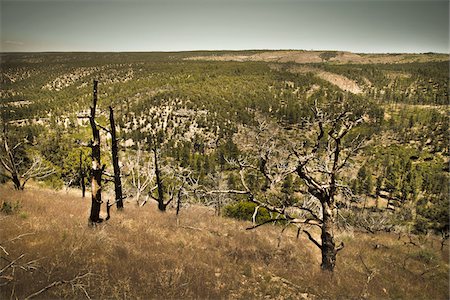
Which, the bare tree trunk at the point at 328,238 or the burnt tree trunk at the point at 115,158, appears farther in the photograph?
the burnt tree trunk at the point at 115,158

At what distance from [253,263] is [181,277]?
357 cm

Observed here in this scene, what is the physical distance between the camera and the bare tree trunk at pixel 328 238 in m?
9.41

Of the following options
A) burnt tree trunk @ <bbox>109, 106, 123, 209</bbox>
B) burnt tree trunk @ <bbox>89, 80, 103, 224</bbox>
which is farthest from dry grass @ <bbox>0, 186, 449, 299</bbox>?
burnt tree trunk @ <bbox>109, 106, 123, 209</bbox>

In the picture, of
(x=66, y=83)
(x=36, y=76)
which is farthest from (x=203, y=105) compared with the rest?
(x=36, y=76)

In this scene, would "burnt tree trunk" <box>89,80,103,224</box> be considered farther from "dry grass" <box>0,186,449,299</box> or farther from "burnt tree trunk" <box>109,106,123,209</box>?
"burnt tree trunk" <box>109,106,123,209</box>

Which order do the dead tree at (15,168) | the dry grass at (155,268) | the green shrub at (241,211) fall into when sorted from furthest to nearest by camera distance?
the green shrub at (241,211) < the dead tree at (15,168) < the dry grass at (155,268)

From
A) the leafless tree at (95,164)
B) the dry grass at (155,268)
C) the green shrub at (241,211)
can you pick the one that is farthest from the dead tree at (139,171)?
the leafless tree at (95,164)

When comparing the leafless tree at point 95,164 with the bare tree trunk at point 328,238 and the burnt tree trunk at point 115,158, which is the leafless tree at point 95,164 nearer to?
the burnt tree trunk at point 115,158

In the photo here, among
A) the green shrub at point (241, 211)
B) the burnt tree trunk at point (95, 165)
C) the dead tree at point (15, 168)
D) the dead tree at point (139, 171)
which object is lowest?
the green shrub at point (241, 211)

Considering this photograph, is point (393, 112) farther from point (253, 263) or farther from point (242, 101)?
point (253, 263)

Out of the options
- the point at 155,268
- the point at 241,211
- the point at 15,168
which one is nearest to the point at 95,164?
the point at 155,268

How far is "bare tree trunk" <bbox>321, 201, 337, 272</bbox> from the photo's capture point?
9.41m

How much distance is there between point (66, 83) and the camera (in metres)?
184

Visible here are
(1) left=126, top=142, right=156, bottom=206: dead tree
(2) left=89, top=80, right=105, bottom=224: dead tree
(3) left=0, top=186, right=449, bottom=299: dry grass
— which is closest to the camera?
(3) left=0, top=186, right=449, bottom=299: dry grass
